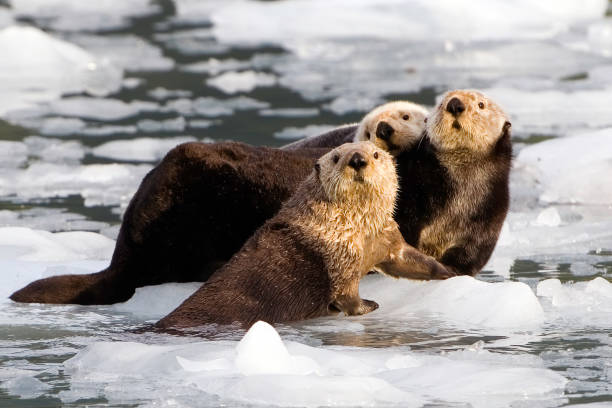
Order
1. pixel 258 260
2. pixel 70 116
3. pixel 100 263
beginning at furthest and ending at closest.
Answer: pixel 70 116 → pixel 100 263 → pixel 258 260

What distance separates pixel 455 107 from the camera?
5.05 meters

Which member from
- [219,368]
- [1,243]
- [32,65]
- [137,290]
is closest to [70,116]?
[32,65]

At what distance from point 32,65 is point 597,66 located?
5759 millimetres

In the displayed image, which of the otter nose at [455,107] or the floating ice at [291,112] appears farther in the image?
the floating ice at [291,112]

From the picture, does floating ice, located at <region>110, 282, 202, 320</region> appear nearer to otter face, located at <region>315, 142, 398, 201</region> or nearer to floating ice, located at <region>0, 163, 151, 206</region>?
otter face, located at <region>315, 142, 398, 201</region>

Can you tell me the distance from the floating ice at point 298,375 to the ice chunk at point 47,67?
7.60 metres

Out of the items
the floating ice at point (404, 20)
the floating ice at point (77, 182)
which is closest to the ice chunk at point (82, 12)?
the floating ice at point (404, 20)

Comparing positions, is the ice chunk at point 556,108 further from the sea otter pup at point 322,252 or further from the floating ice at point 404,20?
the sea otter pup at point 322,252

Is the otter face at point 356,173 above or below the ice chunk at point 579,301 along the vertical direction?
above

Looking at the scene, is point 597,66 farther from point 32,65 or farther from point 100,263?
point 100,263

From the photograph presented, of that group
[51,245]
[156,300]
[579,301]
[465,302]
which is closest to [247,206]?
[156,300]

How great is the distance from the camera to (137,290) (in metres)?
5.28

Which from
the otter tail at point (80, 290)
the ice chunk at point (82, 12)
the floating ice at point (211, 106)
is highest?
the ice chunk at point (82, 12)

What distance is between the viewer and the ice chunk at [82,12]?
15.6 metres
